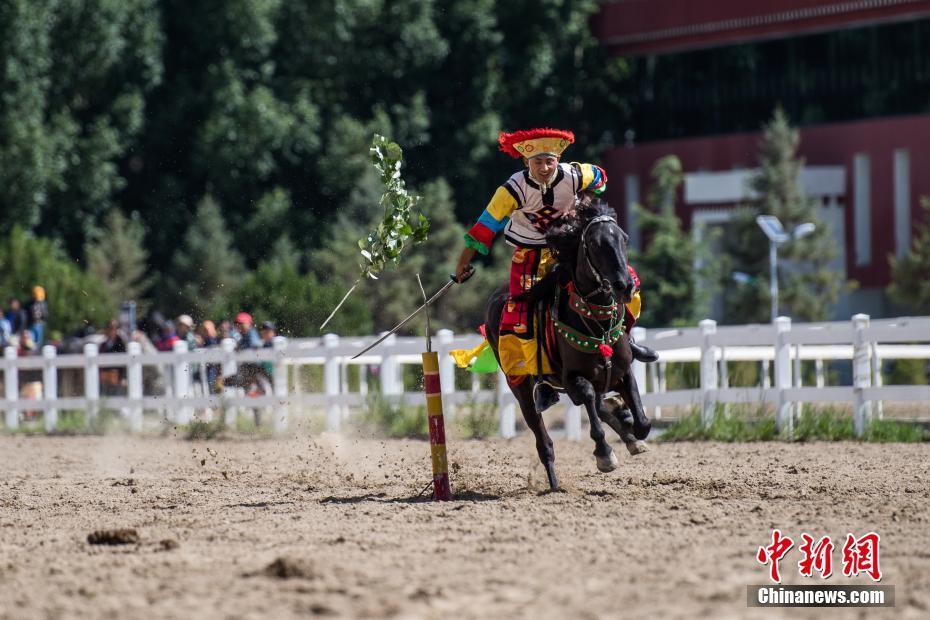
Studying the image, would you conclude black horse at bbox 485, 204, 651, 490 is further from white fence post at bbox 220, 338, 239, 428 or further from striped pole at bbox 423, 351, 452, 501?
white fence post at bbox 220, 338, 239, 428

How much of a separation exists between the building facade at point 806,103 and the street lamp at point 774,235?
7.34ft

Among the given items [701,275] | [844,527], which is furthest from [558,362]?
[701,275]

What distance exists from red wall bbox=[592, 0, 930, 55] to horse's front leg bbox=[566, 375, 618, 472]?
31.7m

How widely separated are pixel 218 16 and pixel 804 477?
35.1 meters

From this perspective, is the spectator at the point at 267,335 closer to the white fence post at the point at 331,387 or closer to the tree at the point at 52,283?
the white fence post at the point at 331,387

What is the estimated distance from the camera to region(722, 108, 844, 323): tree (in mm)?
40938

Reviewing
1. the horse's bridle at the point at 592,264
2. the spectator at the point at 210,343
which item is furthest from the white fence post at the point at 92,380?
the horse's bridle at the point at 592,264

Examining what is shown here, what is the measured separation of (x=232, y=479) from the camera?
12.9 metres

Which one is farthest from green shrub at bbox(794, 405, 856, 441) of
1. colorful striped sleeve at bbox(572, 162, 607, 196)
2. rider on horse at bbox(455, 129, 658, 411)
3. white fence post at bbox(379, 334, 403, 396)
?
colorful striped sleeve at bbox(572, 162, 607, 196)

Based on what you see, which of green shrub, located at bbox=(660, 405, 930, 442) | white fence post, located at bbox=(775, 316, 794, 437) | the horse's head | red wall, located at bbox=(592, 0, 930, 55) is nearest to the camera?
the horse's head

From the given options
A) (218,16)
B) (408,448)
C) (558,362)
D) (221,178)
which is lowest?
(408,448)

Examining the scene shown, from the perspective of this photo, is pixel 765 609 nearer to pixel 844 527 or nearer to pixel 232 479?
pixel 844 527

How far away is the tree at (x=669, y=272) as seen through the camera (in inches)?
1577

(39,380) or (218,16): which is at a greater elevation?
(218,16)
